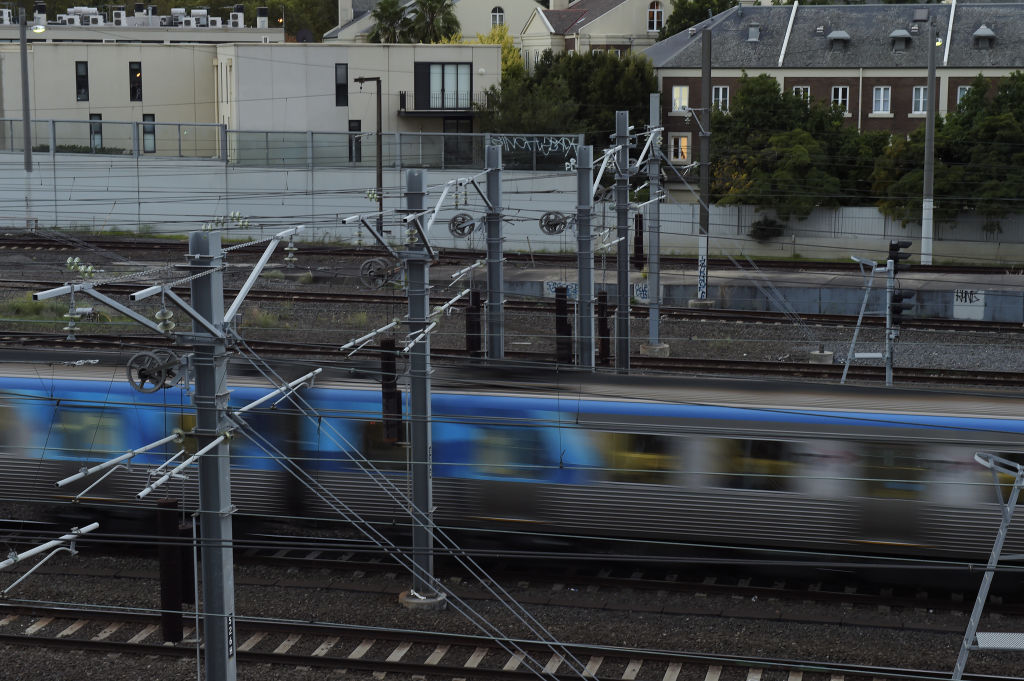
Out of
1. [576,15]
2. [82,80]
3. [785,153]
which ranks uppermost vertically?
[576,15]

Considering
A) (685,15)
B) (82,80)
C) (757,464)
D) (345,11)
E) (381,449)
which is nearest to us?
(757,464)

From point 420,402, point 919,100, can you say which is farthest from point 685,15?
point 420,402

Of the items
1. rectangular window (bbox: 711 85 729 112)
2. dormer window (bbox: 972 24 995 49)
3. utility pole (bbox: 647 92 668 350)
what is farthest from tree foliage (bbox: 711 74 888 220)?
utility pole (bbox: 647 92 668 350)

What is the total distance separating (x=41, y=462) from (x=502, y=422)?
497 cm

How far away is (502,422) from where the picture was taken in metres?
12.5

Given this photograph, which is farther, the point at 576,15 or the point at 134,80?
the point at 576,15

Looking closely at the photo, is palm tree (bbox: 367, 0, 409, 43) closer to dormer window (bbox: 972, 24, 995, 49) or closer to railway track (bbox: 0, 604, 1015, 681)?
dormer window (bbox: 972, 24, 995, 49)

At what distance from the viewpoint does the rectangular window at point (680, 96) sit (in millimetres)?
47625

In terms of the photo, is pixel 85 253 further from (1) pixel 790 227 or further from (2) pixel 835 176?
(2) pixel 835 176

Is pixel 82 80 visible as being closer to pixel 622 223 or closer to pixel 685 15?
pixel 685 15

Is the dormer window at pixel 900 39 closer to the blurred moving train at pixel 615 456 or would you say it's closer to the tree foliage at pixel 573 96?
the tree foliage at pixel 573 96

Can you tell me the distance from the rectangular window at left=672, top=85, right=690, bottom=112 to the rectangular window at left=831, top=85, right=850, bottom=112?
533 centimetres

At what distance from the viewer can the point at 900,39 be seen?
45469 mm

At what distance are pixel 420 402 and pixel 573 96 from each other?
38060 millimetres
